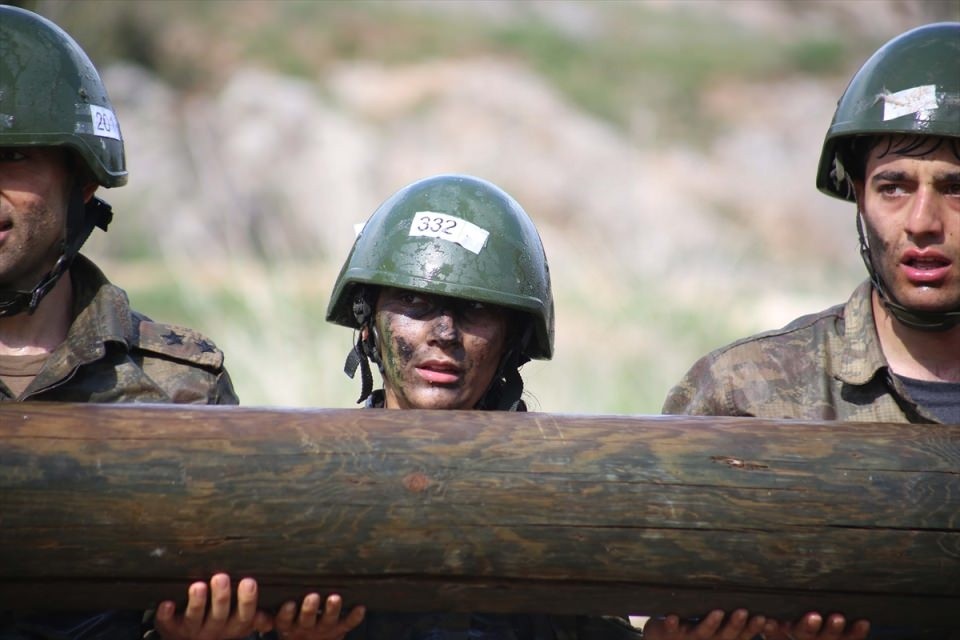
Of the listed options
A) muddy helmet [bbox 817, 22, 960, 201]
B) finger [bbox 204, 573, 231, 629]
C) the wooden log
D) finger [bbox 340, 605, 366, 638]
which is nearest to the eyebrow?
muddy helmet [bbox 817, 22, 960, 201]

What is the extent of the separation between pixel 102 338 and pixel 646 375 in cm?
772

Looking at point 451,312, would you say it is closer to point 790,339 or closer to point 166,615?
point 790,339

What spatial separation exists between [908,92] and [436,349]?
1877mm

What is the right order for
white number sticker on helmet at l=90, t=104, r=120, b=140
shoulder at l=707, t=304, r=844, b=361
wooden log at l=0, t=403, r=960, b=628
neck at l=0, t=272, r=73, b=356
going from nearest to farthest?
wooden log at l=0, t=403, r=960, b=628 < neck at l=0, t=272, r=73, b=356 < white number sticker on helmet at l=90, t=104, r=120, b=140 < shoulder at l=707, t=304, r=844, b=361

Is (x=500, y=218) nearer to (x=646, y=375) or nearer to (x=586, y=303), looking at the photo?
(x=646, y=375)

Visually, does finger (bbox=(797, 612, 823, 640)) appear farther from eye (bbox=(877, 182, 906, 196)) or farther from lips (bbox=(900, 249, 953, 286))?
eye (bbox=(877, 182, 906, 196))

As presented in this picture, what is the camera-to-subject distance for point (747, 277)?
1809cm

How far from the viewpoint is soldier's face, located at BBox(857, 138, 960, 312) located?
4559mm

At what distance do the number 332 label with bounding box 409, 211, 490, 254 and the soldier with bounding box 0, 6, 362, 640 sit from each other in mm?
832

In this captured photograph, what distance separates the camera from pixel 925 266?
4.60 metres

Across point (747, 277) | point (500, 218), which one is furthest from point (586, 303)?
point (500, 218)

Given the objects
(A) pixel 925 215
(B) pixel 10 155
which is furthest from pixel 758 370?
(B) pixel 10 155

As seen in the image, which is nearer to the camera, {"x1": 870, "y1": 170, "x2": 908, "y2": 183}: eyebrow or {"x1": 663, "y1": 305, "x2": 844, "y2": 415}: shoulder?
{"x1": 870, "y1": 170, "x2": 908, "y2": 183}: eyebrow

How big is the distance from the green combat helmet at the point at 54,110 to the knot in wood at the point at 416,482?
1.51m
